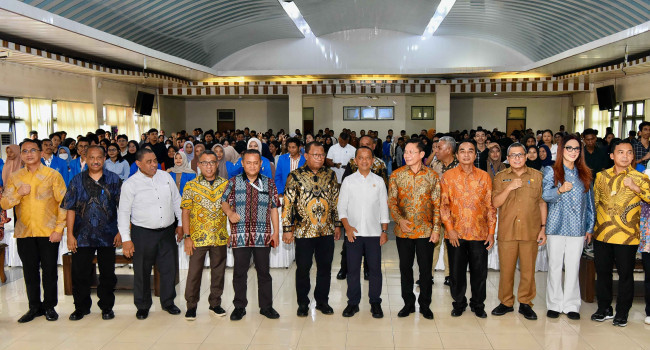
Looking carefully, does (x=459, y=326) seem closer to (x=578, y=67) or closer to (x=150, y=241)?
(x=150, y=241)

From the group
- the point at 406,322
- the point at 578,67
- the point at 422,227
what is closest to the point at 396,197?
the point at 422,227

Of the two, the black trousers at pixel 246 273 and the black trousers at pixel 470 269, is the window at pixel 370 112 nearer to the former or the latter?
the black trousers at pixel 470 269

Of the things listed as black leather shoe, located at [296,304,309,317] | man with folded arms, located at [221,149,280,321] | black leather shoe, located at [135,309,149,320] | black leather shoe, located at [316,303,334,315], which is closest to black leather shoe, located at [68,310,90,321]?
black leather shoe, located at [135,309,149,320]

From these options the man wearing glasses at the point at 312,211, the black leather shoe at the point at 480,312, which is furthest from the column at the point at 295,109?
the black leather shoe at the point at 480,312

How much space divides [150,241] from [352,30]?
48.8 ft

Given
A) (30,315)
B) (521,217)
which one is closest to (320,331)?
(521,217)

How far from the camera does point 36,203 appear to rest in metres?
4.41

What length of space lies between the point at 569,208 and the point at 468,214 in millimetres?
840

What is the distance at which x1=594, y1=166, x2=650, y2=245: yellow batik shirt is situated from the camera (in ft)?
13.9

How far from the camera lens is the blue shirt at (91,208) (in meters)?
4.36

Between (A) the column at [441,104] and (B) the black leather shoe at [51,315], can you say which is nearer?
(B) the black leather shoe at [51,315]

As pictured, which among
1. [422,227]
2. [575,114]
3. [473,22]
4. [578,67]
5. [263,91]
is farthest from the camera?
[575,114]

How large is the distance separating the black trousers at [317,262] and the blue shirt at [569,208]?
183 cm

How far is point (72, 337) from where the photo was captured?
164 inches
